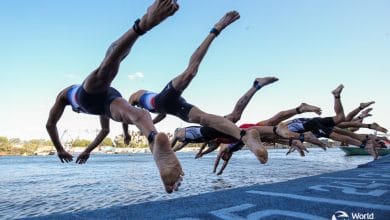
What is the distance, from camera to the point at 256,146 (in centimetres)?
422

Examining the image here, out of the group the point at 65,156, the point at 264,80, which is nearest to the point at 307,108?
the point at 264,80

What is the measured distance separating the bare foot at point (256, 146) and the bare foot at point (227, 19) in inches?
65.0

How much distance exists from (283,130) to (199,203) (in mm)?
2793

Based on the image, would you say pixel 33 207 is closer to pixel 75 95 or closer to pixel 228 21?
pixel 75 95

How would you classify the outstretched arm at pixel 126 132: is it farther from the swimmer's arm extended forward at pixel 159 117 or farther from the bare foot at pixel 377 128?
the bare foot at pixel 377 128

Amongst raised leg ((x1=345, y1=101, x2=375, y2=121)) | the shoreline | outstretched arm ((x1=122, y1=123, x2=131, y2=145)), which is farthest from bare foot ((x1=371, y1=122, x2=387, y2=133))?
outstretched arm ((x1=122, y1=123, x2=131, y2=145))

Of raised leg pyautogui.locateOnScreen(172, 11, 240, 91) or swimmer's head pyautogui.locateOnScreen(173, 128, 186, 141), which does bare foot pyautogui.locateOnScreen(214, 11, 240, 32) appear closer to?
raised leg pyautogui.locateOnScreen(172, 11, 240, 91)

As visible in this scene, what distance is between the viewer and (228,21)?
4719 millimetres

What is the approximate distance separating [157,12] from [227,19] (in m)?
2.08

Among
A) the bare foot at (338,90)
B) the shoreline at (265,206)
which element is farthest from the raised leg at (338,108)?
the shoreline at (265,206)

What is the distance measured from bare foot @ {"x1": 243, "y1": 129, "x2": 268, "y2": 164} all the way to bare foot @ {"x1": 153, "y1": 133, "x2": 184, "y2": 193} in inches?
52.9

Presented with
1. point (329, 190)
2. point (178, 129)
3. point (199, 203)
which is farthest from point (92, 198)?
point (329, 190)

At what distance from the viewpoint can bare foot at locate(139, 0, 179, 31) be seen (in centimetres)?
285

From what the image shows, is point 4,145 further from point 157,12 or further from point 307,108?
point 157,12
